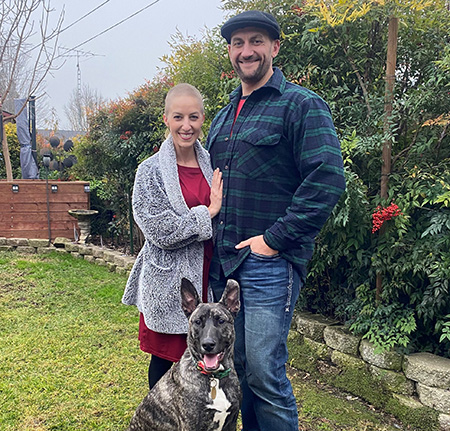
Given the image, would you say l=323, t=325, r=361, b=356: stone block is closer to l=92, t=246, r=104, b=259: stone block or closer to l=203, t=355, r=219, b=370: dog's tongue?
l=203, t=355, r=219, b=370: dog's tongue

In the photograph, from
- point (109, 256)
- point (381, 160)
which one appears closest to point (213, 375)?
point (381, 160)

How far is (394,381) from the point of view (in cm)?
322

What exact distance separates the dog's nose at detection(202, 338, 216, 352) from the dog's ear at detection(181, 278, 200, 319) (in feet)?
0.78

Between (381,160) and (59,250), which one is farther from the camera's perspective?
(59,250)

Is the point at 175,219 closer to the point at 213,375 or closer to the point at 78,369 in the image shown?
the point at 213,375

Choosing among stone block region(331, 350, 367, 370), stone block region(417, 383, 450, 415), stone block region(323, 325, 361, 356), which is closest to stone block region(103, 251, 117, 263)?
stone block region(323, 325, 361, 356)

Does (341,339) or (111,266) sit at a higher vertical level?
(341,339)

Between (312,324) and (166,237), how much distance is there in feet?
7.31

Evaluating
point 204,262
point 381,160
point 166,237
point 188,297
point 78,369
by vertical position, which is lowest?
point 78,369

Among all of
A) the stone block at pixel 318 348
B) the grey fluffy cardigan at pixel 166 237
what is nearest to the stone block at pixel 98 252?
the stone block at pixel 318 348

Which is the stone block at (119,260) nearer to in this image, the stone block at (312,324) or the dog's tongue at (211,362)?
the stone block at (312,324)

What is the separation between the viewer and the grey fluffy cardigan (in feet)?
7.23

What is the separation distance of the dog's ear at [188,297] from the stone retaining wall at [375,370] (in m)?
1.81

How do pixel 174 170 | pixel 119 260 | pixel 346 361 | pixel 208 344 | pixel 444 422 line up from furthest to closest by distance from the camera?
pixel 119 260
pixel 346 361
pixel 444 422
pixel 174 170
pixel 208 344
